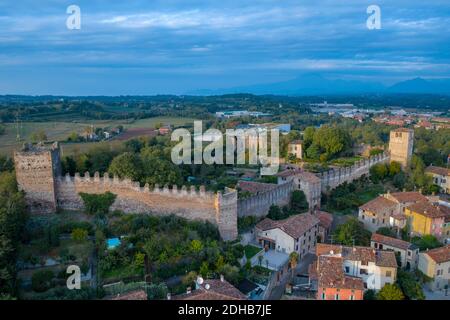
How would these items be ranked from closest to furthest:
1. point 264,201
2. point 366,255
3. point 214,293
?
point 214,293
point 366,255
point 264,201

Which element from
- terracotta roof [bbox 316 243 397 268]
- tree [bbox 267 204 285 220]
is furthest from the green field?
terracotta roof [bbox 316 243 397 268]

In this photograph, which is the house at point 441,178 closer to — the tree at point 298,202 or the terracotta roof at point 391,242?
the tree at point 298,202

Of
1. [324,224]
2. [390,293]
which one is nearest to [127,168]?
[324,224]

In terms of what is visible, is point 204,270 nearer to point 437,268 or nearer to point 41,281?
point 41,281

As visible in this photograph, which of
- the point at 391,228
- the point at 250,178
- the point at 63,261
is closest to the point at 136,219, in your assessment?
the point at 63,261

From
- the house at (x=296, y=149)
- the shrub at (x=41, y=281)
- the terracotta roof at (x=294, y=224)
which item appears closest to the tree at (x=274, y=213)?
the terracotta roof at (x=294, y=224)

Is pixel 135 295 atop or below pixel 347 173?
below
